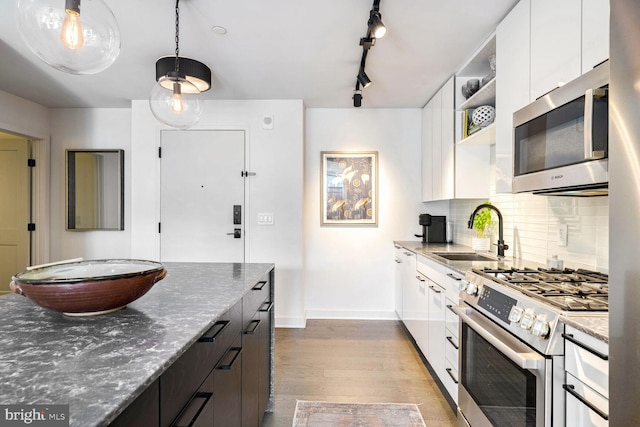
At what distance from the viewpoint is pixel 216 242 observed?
352 centimetres

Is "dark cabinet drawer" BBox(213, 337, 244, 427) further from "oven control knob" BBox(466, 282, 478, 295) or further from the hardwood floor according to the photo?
"oven control knob" BBox(466, 282, 478, 295)

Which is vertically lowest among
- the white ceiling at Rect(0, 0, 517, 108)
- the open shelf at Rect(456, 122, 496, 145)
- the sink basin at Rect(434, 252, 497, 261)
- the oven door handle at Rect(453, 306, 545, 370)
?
the oven door handle at Rect(453, 306, 545, 370)

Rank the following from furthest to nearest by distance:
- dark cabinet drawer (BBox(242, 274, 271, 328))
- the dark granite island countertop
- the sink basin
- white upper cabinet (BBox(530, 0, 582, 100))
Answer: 1. the sink basin
2. dark cabinet drawer (BBox(242, 274, 271, 328))
3. white upper cabinet (BBox(530, 0, 582, 100))
4. the dark granite island countertop

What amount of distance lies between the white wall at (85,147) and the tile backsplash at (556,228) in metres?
4.04

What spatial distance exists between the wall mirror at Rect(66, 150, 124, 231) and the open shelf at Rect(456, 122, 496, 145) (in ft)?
12.5

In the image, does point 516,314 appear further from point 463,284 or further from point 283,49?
point 283,49

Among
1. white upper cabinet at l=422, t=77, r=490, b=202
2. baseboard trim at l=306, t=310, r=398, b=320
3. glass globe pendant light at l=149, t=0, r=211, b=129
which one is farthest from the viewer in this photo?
baseboard trim at l=306, t=310, r=398, b=320

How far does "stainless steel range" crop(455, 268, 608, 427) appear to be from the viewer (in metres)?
1.03

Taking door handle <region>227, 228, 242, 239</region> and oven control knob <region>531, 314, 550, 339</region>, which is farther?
door handle <region>227, 228, 242, 239</region>

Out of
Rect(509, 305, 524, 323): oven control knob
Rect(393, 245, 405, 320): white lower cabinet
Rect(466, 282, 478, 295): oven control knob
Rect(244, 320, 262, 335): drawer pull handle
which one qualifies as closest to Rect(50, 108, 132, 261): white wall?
Rect(244, 320, 262, 335): drawer pull handle

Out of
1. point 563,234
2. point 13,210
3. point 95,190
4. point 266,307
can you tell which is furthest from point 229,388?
point 13,210

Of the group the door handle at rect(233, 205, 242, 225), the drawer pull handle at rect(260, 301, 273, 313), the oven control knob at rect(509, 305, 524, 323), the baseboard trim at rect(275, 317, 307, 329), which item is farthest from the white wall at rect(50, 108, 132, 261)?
the oven control knob at rect(509, 305, 524, 323)

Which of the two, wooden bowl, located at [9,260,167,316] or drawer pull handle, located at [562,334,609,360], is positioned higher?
wooden bowl, located at [9,260,167,316]

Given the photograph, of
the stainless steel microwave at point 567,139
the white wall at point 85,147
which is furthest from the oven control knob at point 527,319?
the white wall at point 85,147
